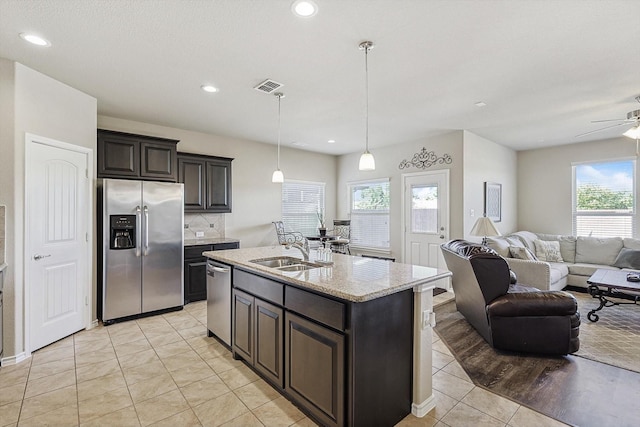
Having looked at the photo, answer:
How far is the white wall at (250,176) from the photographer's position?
210 inches

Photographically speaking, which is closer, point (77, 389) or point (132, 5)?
point (132, 5)

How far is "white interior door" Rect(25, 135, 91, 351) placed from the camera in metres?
3.04

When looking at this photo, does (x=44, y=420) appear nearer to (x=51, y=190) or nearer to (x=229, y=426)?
(x=229, y=426)

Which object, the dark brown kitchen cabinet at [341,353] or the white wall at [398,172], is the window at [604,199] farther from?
the dark brown kitchen cabinet at [341,353]

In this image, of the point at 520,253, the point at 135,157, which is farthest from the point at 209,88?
the point at 520,253

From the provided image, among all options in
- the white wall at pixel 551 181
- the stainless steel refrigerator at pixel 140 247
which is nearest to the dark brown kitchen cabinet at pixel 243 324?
the stainless steel refrigerator at pixel 140 247

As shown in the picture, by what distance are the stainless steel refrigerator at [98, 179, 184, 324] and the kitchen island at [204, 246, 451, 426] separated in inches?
86.2

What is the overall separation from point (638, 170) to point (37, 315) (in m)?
8.88

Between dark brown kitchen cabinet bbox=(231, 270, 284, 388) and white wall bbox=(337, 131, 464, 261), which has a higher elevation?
white wall bbox=(337, 131, 464, 261)

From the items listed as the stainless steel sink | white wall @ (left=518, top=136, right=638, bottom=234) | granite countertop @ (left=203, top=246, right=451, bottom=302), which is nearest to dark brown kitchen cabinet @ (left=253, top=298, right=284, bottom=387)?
granite countertop @ (left=203, top=246, right=451, bottom=302)

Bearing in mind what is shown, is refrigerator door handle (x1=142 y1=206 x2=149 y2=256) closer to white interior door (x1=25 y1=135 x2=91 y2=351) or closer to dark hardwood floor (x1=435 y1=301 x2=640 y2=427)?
white interior door (x1=25 y1=135 x2=91 y2=351)

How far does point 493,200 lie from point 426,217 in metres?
1.39

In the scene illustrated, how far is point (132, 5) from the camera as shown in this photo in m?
2.06

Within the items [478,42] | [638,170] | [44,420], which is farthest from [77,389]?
[638,170]
